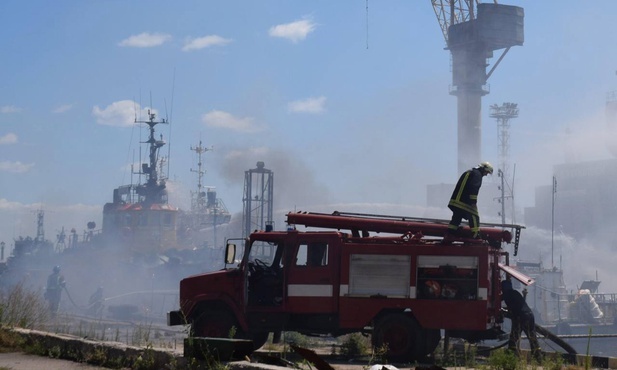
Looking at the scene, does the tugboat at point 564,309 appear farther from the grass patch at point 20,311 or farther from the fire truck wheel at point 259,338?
the grass patch at point 20,311

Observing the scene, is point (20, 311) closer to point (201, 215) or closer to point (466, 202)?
point (466, 202)

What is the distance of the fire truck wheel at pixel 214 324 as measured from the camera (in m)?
13.4

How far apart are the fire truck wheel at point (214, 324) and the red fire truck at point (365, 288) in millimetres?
17

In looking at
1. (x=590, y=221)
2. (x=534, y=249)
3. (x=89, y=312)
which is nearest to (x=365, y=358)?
(x=89, y=312)

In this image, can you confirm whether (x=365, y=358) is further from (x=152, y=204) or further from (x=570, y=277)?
(x=570, y=277)

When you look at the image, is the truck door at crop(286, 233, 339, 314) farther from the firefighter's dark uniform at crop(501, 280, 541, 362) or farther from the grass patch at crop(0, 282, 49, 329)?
the grass patch at crop(0, 282, 49, 329)

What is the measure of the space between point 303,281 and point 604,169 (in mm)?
148709

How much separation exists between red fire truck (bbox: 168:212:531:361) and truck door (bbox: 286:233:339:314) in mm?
16

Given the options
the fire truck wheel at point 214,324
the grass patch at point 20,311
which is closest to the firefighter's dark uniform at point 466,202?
the fire truck wheel at point 214,324

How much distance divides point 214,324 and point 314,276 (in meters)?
1.93

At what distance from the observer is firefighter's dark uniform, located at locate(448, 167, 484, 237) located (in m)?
13.2

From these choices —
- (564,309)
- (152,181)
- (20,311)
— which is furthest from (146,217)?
(20,311)

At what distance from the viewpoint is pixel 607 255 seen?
438 feet

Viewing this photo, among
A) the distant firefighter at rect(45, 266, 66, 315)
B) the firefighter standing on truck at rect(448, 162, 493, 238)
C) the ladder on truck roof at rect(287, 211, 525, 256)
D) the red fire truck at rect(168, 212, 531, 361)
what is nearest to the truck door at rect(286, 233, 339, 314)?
the red fire truck at rect(168, 212, 531, 361)
